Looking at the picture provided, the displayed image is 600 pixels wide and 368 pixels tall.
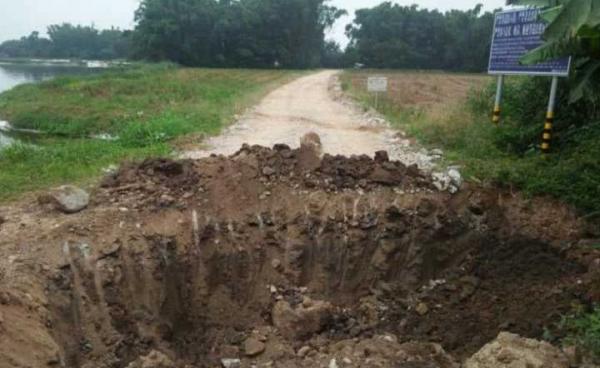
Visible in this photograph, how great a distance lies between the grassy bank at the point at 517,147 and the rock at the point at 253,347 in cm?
423

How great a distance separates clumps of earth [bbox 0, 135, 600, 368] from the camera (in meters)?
4.84

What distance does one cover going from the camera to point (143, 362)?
14.8 ft

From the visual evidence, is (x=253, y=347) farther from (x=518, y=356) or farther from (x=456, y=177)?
(x=456, y=177)

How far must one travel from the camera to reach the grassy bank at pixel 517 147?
7.01 m

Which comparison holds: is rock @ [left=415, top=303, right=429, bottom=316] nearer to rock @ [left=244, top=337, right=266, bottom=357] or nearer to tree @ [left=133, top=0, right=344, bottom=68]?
rock @ [left=244, top=337, right=266, bottom=357]

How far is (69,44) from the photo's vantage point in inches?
3595

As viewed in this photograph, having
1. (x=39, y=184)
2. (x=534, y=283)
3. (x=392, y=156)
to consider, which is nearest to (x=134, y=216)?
(x=39, y=184)

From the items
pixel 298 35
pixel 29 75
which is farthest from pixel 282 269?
pixel 298 35

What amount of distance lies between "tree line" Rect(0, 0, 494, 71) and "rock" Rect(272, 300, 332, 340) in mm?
51104

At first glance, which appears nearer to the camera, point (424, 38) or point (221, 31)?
point (221, 31)

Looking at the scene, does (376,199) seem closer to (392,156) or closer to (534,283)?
(534,283)

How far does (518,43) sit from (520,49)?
0.12 metres

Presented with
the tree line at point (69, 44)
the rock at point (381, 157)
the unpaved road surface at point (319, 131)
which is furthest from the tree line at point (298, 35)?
the rock at point (381, 157)

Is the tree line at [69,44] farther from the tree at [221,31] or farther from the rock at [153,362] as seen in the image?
the rock at [153,362]
